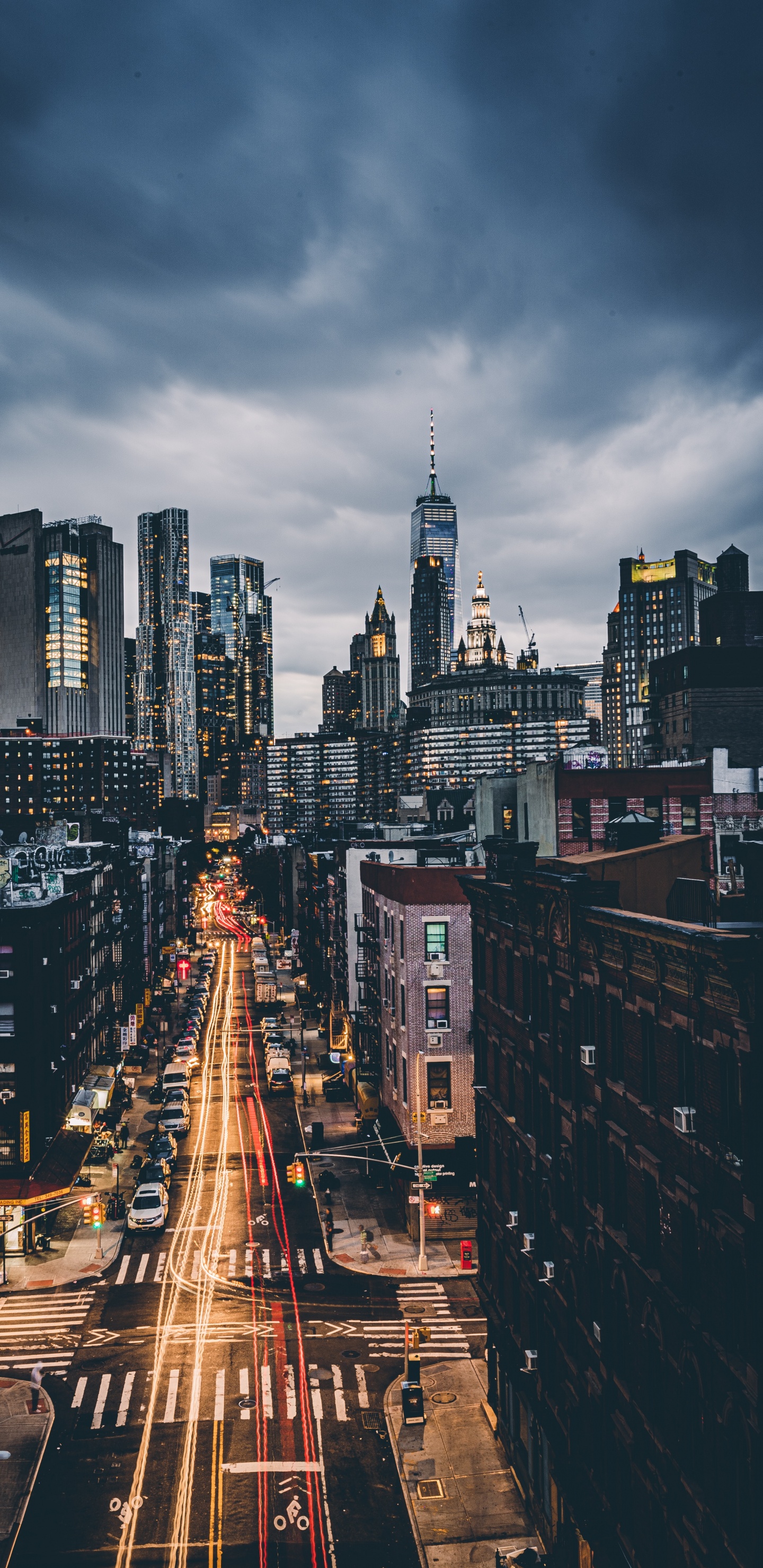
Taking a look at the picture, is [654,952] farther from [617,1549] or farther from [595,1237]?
[617,1549]

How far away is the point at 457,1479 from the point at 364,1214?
22.1 m

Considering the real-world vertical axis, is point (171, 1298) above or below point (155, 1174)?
below

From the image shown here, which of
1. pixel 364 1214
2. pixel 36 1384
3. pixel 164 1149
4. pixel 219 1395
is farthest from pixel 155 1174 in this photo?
pixel 219 1395

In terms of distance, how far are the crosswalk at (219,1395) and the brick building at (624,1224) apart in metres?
5.26

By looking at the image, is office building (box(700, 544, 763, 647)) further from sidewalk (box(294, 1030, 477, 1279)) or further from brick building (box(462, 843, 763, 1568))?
brick building (box(462, 843, 763, 1568))

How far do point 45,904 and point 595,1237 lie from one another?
117 ft

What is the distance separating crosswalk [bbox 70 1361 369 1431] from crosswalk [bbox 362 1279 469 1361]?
89.1 inches

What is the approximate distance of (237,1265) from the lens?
4550 centimetres

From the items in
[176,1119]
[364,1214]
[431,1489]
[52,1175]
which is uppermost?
[52,1175]

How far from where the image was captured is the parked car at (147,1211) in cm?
5034

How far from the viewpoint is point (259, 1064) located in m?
84.2

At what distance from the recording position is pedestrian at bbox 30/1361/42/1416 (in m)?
34.3

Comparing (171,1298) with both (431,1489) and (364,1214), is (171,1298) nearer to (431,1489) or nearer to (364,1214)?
(364,1214)

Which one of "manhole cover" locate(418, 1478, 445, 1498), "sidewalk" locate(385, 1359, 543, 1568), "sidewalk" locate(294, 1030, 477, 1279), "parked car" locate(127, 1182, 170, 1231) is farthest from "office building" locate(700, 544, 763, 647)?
"manhole cover" locate(418, 1478, 445, 1498)
